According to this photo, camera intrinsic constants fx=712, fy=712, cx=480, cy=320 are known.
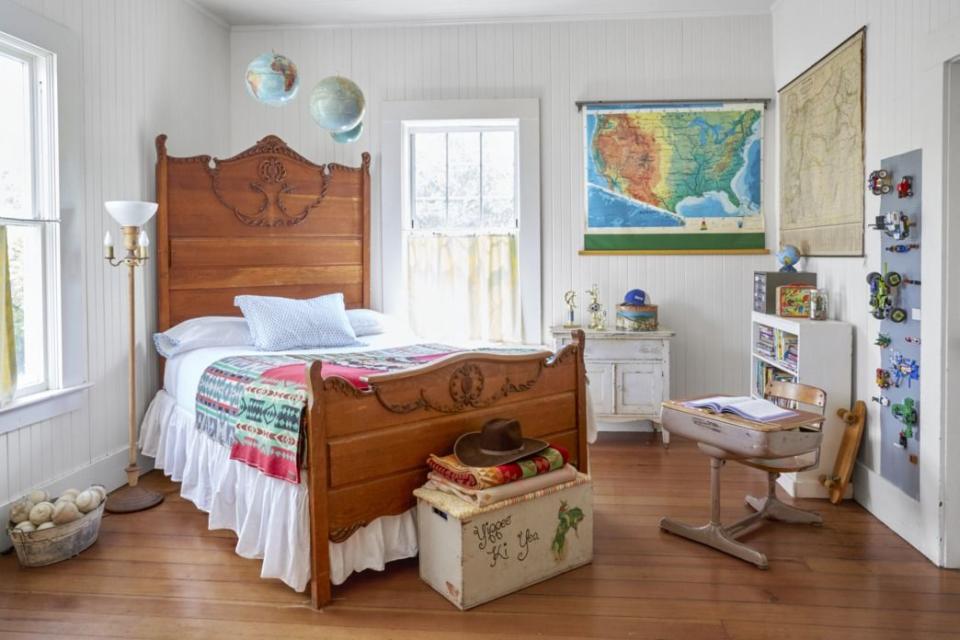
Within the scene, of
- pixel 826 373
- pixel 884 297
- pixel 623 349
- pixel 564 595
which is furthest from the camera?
pixel 623 349

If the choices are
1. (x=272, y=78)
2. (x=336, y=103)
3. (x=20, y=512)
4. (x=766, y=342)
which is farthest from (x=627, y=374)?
(x=20, y=512)

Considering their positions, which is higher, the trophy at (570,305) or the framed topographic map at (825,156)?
the framed topographic map at (825,156)

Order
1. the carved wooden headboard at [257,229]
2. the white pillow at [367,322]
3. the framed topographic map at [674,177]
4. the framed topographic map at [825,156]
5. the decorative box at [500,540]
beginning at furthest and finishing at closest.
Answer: the framed topographic map at [674,177] → the white pillow at [367,322] → the carved wooden headboard at [257,229] → the framed topographic map at [825,156] → the decorative box at [500,540]

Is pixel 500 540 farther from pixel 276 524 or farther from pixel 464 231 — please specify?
pixel 464 231

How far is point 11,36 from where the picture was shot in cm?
314

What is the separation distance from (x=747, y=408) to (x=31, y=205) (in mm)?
3380

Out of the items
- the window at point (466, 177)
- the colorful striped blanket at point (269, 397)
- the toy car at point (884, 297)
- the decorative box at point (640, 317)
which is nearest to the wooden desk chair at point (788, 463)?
the toy car at point (884, 297)

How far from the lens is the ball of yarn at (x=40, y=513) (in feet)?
9.70

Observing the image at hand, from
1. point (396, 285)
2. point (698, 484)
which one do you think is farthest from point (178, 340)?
point (698, 484)

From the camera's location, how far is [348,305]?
5133 millimetres

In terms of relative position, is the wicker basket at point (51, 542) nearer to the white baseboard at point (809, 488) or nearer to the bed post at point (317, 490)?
the bed post at point (317, 490)

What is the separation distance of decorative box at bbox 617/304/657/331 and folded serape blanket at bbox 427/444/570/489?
2.13 m

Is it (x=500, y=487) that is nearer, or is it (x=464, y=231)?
(x=500, y=487)

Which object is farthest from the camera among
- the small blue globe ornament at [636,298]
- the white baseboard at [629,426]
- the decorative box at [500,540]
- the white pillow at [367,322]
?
the white baseboard at [629,426]
